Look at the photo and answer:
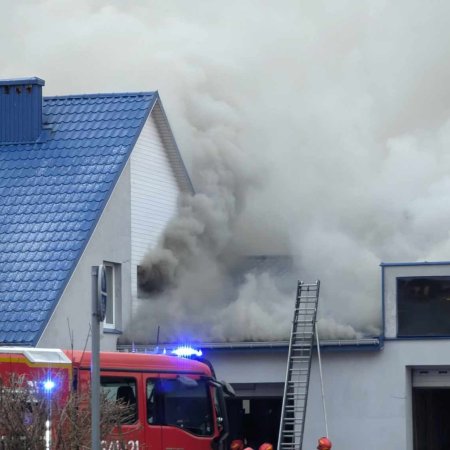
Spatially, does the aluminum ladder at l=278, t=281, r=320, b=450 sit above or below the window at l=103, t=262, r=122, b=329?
below

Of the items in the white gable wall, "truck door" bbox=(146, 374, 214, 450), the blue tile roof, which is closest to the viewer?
"truck door" bbox=(146, 374, 214, 450)

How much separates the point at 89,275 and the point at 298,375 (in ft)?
13.8

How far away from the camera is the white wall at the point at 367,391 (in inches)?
1030

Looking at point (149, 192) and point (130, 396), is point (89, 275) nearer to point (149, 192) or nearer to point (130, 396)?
point (149, 192)

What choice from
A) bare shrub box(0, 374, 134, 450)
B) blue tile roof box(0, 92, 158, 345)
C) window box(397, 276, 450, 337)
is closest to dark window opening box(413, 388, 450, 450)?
window box(397, 276, 450, 337)

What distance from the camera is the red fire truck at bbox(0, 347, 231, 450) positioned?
809 inches

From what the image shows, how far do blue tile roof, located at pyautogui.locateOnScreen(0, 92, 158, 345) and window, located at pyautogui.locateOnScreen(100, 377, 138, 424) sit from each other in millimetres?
4112

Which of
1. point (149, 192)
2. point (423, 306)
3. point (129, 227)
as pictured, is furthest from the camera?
point (149, 192)

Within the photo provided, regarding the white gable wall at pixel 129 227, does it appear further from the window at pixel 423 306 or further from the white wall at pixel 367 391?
the window at pixel 423 306

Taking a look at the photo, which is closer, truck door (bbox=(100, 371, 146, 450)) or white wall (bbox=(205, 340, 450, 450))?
truck door (bbox=(100, 371, 146, 450))

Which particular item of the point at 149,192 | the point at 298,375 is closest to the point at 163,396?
the point at 298,375

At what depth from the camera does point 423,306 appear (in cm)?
2642

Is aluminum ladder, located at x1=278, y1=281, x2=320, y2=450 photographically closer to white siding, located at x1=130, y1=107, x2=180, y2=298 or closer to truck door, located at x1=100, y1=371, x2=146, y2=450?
white siding, located at x1=130, y1=107, x2=180, y2=298

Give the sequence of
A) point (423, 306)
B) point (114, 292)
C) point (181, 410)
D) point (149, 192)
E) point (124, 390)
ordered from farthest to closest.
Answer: point (149, 192) < point (114, 292) < point (423, 306) < point (181, 410) < point (124, 390)
